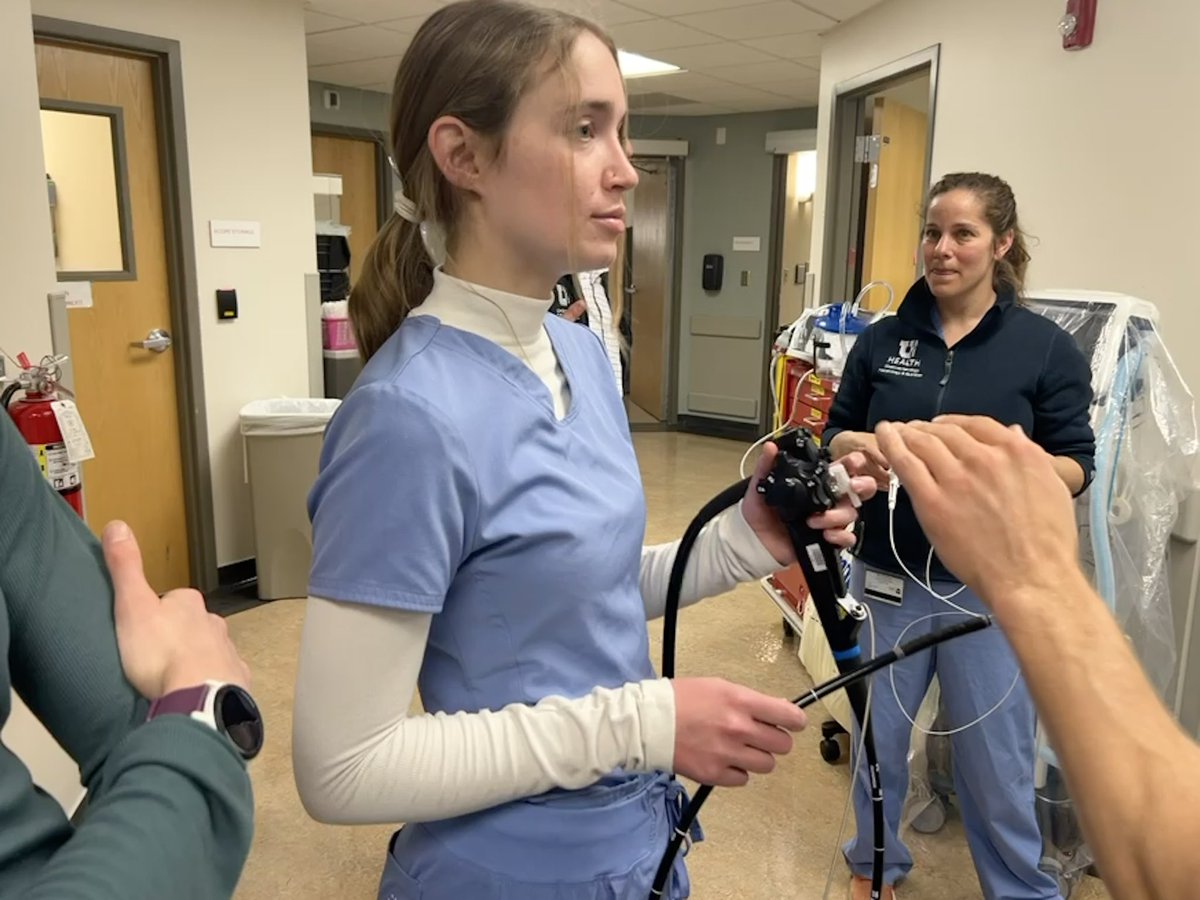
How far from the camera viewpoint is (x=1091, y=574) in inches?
82.7

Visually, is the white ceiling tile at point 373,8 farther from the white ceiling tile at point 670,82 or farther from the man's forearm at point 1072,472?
the man's forearm at point 1072,472

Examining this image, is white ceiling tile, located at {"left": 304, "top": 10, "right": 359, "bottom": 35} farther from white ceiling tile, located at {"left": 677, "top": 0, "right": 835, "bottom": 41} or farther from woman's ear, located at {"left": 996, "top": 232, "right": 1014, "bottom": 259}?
woman's ear, located at {"left": 996, "top": 232, "right": 1014, "bottom": 259}

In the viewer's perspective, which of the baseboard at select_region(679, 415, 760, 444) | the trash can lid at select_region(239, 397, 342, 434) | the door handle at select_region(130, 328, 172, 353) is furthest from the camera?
the baseboard at select_region(679, 415, 760, 444)

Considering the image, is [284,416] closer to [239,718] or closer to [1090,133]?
[1090,133]

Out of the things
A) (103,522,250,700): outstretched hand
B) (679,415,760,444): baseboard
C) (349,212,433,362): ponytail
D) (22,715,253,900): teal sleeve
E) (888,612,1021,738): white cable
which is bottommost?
(679,415,760,444): baseboard

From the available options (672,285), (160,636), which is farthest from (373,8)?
(160,636)

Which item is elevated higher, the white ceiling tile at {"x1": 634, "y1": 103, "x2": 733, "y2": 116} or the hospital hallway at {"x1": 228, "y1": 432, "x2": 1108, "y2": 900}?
the white ceiling tile at {"x1": 634, "y1": 103, "x2": 733, "y2": 116}

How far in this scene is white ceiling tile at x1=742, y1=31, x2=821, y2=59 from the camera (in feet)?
14.6

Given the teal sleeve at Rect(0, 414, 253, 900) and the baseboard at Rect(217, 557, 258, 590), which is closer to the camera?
the teal sleeve at Rect(0, 414, 253, 900)

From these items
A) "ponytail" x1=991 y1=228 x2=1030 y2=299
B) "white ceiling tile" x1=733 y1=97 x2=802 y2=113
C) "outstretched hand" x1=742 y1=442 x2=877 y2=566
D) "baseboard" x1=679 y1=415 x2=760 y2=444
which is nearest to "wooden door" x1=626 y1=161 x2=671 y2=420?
"baseboard" x1=679 y1=415 x2=760 y2=444

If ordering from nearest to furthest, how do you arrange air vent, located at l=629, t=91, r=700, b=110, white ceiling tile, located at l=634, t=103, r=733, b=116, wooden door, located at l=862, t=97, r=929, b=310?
wooden door, located at l=862, t=97, r=929, b=310 → air vent, located at l=629, t=91, r=700, b=110 → white ceiling tile, located at l=634, t=103, r=733, b=116

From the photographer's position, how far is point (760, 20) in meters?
4.12

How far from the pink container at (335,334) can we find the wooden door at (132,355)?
0.76 m

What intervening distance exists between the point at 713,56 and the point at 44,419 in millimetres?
3982
